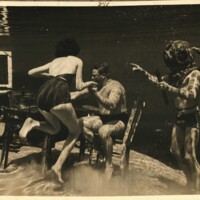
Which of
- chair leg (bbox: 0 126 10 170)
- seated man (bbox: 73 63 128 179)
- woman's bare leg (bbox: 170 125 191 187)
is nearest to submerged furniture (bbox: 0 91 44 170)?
chair leg (bbox: 0 126 10 170)

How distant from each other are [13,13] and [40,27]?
147 mm

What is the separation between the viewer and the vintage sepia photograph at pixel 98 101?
1683 millimetres

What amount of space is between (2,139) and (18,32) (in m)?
0.50

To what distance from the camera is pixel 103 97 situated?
171 centimetres

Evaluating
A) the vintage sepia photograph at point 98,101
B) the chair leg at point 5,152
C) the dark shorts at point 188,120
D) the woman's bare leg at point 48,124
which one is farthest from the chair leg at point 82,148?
the dark shorts at point 188,120

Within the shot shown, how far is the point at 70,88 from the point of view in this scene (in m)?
1.72

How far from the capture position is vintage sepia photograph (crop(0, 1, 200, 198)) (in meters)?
1.68

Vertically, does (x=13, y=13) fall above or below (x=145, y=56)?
above

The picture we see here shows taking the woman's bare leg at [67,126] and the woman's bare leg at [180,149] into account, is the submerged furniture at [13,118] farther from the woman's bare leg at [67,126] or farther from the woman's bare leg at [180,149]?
the woman's bare leg at [180,149]

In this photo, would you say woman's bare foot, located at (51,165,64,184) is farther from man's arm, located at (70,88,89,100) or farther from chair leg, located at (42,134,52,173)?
man's arm, located at (70,88,89,100)

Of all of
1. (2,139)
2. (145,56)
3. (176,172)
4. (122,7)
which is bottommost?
(176,172)

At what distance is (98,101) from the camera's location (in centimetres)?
172

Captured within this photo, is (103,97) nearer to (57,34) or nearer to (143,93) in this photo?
(143,93)

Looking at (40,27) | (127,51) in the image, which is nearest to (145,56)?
(127,51)
